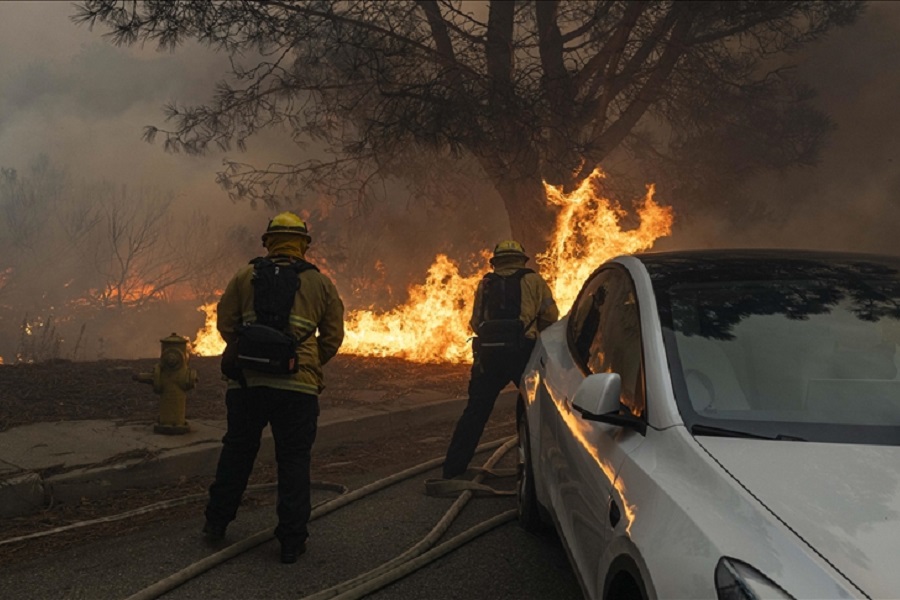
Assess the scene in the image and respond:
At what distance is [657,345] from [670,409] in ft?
1.16

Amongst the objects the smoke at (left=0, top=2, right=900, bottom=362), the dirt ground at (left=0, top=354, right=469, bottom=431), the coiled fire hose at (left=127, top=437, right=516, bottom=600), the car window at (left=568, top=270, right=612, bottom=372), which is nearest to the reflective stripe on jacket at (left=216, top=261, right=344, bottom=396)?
the coiled fire hose at (left=127, top=437, right=516, bottom=600)

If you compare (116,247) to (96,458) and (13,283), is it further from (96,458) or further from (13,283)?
(96,458)

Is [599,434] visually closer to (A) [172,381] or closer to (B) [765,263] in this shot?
(B) [765,263]

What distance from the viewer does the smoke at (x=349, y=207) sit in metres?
15.9

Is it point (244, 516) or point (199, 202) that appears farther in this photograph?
point (199, 202)

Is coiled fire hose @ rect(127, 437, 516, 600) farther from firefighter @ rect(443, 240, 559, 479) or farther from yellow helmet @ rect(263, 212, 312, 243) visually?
yellow helmet @ rect(263, 212, 312, 243)

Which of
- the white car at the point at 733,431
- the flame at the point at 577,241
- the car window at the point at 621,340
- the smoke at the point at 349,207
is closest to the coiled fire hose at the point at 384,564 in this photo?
the white car at the point at 733,431

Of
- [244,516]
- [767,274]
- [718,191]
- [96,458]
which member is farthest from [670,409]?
[718,191]

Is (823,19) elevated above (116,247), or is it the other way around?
(823,19)

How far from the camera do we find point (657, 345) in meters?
2.94

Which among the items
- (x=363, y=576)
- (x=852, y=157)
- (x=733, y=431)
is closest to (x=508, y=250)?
(x=363, y=576)

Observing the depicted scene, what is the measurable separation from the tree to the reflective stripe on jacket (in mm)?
6285

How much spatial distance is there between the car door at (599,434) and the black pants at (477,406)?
6.24 ft

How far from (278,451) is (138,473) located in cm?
183
